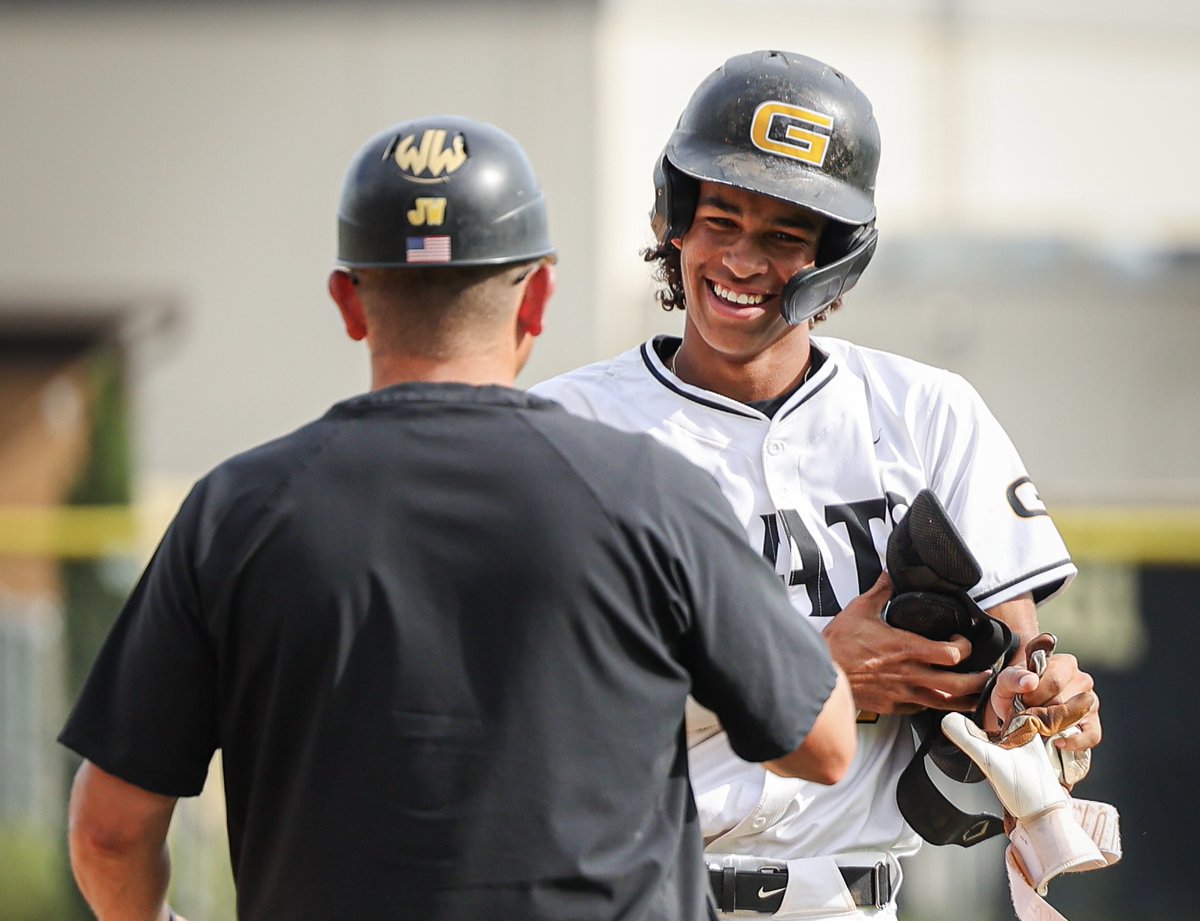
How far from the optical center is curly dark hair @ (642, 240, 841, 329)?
3762mm

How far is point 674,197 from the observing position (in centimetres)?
358

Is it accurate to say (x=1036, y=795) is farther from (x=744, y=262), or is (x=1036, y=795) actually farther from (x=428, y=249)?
(x=428, y=249)

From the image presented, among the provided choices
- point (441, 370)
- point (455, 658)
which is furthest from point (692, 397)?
point (455, 658)

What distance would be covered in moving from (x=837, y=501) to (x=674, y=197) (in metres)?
0.71

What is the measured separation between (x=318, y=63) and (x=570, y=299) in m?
3.00

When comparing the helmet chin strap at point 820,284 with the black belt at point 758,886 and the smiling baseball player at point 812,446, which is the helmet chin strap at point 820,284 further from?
the black belt at point 758,886

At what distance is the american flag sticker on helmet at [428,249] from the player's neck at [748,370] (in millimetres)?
1150

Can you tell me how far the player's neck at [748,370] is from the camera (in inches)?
139

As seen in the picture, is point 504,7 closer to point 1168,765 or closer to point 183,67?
point 183,67

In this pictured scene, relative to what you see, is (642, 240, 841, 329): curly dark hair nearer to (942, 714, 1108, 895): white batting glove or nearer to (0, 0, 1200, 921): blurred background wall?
(942, 714, 1108, 895): white batting glove

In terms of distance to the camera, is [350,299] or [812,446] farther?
[812,446]

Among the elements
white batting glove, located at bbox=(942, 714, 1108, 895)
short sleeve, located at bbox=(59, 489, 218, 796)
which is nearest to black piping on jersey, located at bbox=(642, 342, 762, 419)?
white batting glove, located at bbox=(942, 714, 1108, 895)

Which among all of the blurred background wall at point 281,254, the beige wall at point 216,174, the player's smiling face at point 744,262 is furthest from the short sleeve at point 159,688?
the beige wall at point 216,174

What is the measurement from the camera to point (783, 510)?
132 inches
